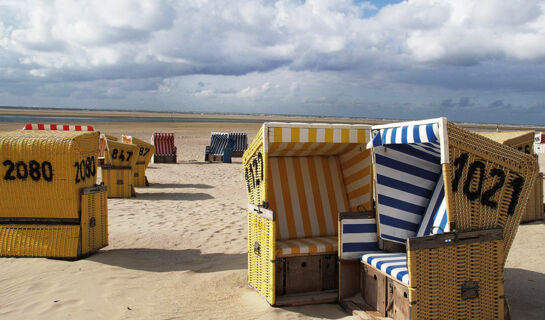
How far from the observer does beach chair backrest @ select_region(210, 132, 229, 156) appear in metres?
22.8

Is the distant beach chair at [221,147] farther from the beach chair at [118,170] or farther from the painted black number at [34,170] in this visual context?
the painted black number at [34,170]

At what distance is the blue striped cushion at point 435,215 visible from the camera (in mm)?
4789

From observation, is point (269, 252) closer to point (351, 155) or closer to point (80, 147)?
point (351, 155)

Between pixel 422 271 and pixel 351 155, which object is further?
pixel 351 155

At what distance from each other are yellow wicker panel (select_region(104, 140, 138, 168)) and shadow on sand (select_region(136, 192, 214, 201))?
95 cm

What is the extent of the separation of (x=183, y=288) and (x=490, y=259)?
341 cm

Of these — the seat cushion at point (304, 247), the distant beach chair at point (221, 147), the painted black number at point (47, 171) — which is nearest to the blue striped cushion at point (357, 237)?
the seat cushion at point (304, 247)

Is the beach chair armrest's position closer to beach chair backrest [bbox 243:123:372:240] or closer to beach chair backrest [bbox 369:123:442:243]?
beach chair backrest [bbox 369:123:442:243]

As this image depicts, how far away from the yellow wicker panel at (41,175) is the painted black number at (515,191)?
5369 millimetres

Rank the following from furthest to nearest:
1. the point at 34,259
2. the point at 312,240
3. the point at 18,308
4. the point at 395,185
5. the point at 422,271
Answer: the point at 34,259
the point at 312,240
the point at 395,185
the point at 18,308
the point at 422,271

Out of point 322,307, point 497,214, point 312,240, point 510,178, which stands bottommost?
point 322,307

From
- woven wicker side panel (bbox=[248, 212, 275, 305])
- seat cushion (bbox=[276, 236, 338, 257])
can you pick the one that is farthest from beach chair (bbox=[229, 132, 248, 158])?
seat cushion (bbox=[276, 236, 338, 257])

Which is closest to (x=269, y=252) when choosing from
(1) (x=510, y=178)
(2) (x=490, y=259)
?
(2) (x=490, y=259)

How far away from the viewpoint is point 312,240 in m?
5.57
